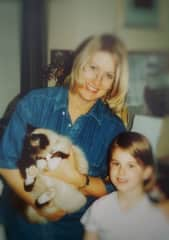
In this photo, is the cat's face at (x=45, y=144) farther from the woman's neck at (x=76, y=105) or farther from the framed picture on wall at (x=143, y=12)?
the framed picture on wall at (x=143, y=12)

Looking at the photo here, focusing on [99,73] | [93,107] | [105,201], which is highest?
[99,73]

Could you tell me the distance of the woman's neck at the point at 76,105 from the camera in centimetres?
113

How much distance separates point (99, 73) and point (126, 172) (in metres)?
0.30

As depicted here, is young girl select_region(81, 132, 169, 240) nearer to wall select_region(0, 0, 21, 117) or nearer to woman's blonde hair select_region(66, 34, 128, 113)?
woman's blonde hair select_region(66, 34, 128, 113)

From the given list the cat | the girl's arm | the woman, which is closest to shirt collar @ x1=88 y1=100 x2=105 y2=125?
the woman

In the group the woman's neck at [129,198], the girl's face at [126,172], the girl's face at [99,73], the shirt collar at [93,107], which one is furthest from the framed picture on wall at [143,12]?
the woman's neck at [129,198]

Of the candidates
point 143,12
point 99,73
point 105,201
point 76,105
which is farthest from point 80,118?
point 143,12

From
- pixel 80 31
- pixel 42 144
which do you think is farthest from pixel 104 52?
pixel 42 144

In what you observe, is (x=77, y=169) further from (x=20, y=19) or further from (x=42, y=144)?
(x=20, y=19)

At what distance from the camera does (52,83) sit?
113 cm

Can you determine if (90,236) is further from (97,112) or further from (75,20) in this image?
(75,20)

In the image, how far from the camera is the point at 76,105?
113cm

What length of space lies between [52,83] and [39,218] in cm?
41

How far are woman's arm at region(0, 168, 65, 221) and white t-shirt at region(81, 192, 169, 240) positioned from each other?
0.28 feet
